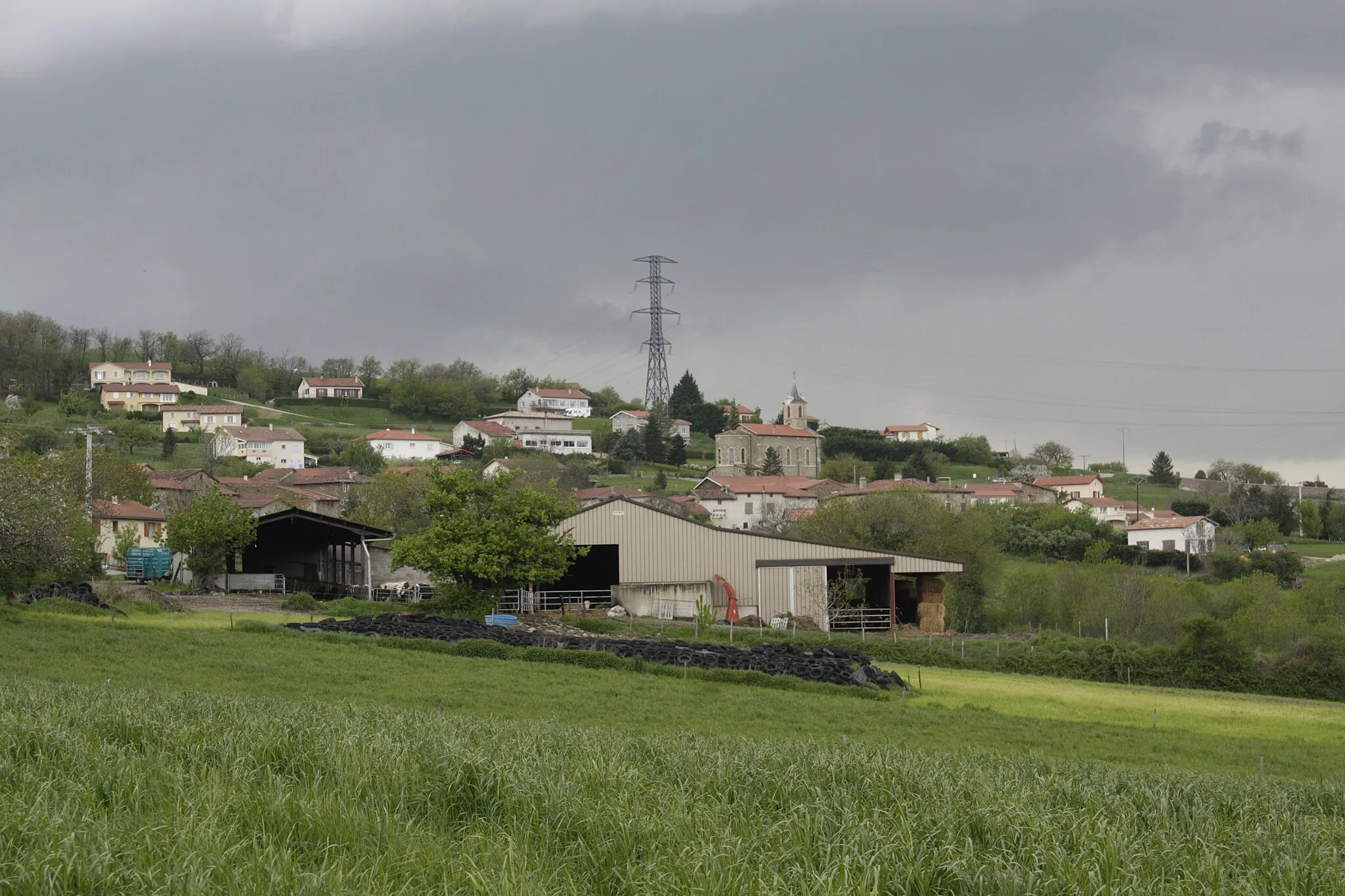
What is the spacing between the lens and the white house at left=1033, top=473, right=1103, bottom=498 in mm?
132375

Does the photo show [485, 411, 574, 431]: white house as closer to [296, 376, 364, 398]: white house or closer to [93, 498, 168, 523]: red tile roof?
[296, 376, 364, 398]: white house

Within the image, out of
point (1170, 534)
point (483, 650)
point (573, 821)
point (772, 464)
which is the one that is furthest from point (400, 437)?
point (573, 821)

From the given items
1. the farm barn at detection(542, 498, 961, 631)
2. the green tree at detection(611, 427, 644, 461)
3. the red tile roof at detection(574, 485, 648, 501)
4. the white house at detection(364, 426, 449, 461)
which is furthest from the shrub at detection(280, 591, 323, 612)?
the green tree at detection(611, 427, 644, 461)

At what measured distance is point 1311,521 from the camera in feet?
354

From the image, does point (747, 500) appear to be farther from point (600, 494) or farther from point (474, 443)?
point (474, 443)

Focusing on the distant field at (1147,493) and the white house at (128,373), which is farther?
the white house at (128,373)

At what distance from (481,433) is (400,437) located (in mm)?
11848

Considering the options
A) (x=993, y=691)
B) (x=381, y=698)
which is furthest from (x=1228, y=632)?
(x=381, y=698)

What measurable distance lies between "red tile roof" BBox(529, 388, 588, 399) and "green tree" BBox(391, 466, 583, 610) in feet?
432

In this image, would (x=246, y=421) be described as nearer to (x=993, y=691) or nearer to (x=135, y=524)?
(x=135, y=524)

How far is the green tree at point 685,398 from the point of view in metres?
177

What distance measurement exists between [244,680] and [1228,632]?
29.9 m

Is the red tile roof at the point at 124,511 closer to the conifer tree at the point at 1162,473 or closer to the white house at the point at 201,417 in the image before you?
the white house at the point at 201,417

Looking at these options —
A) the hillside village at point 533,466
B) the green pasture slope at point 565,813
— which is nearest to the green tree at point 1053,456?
the hillside village at point 533,466
